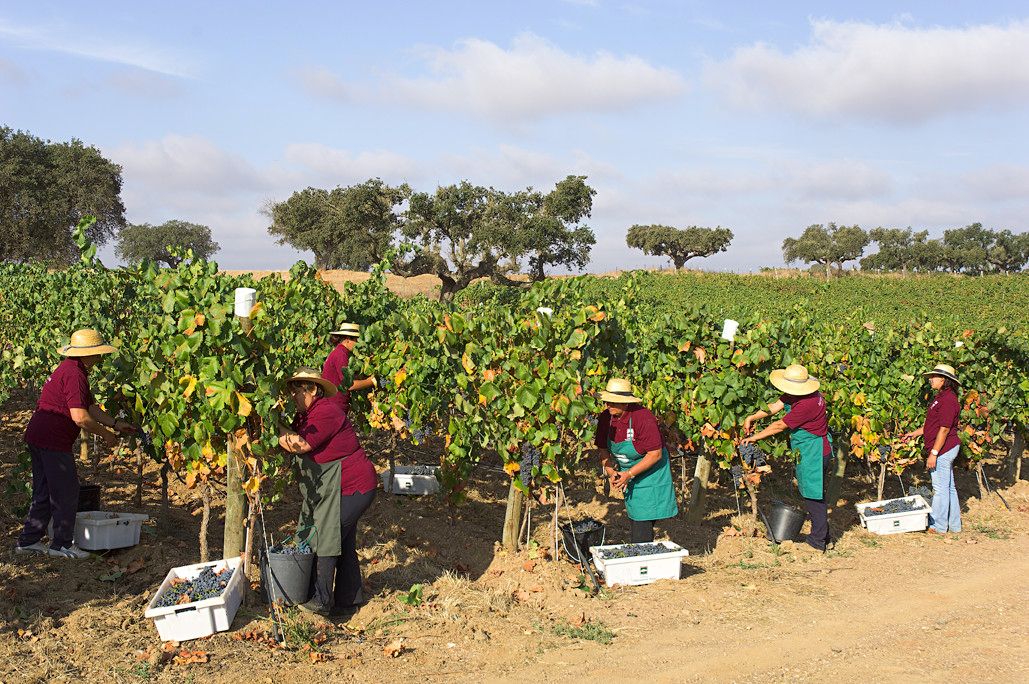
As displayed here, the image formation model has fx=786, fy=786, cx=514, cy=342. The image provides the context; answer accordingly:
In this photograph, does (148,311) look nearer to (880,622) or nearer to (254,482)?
(254,482)

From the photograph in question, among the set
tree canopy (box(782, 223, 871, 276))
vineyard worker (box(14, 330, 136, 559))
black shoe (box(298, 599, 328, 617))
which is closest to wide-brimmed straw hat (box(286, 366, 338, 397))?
black shoe (box(298, 599, 328, 617))

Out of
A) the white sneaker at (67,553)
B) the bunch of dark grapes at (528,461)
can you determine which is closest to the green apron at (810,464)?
the bunch of dark grapes at (528,461)

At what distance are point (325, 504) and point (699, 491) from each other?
430cm

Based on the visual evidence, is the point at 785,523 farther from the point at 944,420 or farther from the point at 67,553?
the point at 67,553

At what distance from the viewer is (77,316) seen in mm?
9055

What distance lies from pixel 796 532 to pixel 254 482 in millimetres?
5002

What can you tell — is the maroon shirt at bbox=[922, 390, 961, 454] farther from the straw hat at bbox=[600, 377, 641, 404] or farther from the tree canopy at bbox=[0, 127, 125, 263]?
the tree canopy at bbox=[0, 127, 125, 263]

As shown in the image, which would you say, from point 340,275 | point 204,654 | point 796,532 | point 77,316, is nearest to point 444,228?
point 340,275

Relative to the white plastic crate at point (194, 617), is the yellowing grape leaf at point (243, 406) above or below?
above

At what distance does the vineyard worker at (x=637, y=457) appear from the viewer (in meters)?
6.04

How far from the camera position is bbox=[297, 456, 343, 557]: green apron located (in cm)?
493

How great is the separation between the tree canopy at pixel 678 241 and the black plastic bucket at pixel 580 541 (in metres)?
64.1

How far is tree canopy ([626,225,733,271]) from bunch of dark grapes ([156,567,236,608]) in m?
66.1

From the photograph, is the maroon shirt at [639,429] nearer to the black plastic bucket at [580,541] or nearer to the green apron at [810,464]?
the black plastic bucket at [580,541]
